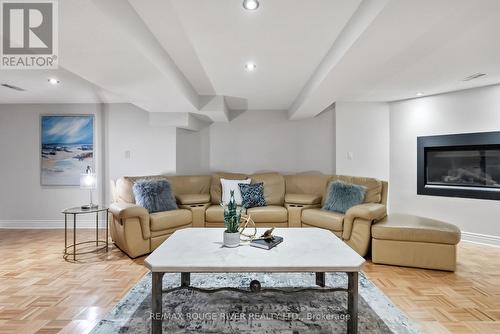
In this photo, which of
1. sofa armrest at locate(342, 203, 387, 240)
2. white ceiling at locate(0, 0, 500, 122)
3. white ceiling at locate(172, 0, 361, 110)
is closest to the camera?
white ceiling at locate(0, 0, 500, 122)

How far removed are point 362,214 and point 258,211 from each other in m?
1.36

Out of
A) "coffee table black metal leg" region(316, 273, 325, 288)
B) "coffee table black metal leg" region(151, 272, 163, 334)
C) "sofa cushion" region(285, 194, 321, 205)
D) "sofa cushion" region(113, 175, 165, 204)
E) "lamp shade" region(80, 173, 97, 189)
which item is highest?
"lamp shade" region(80, 173, 97, 189)

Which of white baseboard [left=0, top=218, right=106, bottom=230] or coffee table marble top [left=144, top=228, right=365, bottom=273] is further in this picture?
white baseboard [left=0, top=218, right=106, bottom=230]

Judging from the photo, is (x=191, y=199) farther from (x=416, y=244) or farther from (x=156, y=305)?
(x=416, y=244)

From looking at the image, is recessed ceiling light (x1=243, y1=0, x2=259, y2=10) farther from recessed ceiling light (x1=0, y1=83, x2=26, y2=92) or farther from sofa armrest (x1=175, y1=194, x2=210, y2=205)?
recessed ceiling light (x1=0, y1=83, x2=26, y2=92)

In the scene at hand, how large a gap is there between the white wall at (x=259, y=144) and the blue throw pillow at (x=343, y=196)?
1.09 m

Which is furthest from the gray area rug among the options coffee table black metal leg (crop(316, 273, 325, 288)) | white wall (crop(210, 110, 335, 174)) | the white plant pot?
white wall (crop(210, 110, 335, 174))

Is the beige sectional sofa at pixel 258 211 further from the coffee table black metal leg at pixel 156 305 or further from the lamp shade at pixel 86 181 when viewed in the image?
the coffee table black metal leg at pixel 156 305

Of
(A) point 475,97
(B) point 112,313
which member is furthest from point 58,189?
(A) point 475,97

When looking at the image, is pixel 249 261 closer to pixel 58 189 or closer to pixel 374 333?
pixel 374 333

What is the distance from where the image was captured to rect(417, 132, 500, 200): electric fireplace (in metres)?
3.29

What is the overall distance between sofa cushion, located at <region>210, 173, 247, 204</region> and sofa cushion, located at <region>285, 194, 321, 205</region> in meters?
0.84

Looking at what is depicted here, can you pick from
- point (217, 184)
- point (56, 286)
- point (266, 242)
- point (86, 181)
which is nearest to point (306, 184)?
point (217, 184)

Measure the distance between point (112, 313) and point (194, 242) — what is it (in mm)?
788
